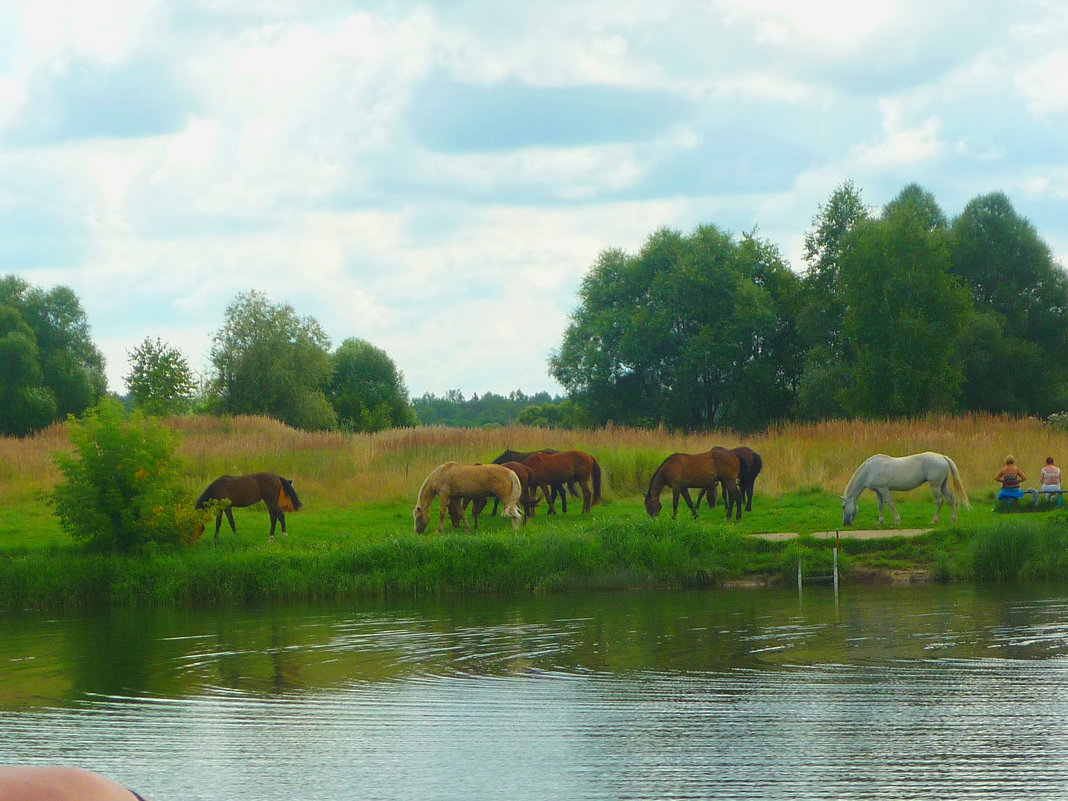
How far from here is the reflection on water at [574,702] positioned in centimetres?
738

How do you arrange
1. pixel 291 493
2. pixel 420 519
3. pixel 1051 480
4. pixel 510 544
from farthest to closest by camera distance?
pixel 291 493
pixel 420 519
pixel 1051 480
pixel 510 544

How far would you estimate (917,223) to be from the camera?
151ft

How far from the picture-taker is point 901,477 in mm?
23562

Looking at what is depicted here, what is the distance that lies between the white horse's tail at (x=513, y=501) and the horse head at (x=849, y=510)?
20.6 feet

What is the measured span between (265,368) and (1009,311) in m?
35.6

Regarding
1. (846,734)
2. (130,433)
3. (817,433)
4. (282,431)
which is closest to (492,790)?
(846,734)

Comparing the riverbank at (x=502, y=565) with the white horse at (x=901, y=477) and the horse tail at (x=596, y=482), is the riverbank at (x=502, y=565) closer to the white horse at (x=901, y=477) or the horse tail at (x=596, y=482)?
the white horse at (x=901, y=477)

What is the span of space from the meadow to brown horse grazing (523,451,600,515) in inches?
21.9

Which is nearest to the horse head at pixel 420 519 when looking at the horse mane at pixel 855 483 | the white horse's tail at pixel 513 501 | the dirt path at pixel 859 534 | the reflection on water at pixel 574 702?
the white horse's tail at pixel 513 501

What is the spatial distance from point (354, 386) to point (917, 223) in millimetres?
62681

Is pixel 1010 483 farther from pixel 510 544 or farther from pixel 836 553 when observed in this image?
pixel 510 544

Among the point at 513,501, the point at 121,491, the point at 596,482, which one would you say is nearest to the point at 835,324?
the point at 596,482

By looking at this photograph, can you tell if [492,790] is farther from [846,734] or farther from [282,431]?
[282,431]

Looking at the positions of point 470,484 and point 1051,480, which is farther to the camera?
point 470,484
